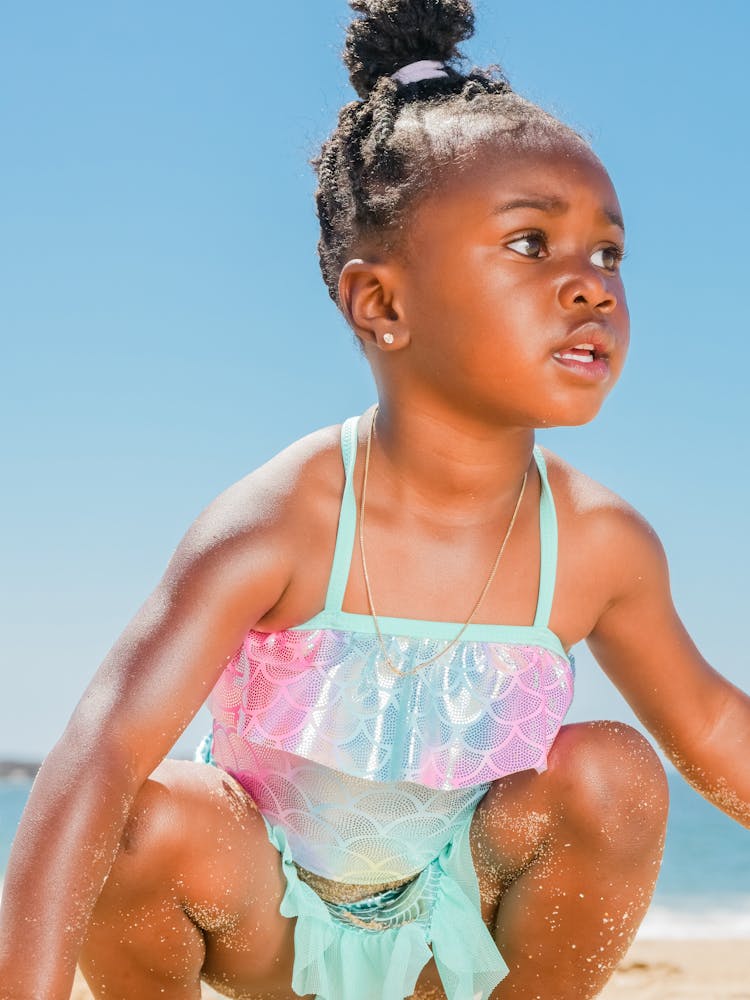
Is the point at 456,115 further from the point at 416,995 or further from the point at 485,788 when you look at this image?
the point at 416,995

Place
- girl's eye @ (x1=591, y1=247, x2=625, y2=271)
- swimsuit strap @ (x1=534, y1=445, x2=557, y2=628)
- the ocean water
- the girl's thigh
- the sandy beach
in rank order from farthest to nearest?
the ocean water
the sandy beach
swimsuit strap @ (x1=534, y1=445, x2=557, y2=628)
girl's eye @ (x1=591, y1=247, x2=625, y2=271)
the girl's thigh

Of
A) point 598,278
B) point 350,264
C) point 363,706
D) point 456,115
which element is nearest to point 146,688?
point 363,706

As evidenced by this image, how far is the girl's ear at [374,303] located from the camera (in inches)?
74.1

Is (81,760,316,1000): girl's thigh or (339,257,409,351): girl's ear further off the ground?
(339,257,409,351): girl's ear

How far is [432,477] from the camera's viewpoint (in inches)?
74.7

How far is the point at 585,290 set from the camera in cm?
173

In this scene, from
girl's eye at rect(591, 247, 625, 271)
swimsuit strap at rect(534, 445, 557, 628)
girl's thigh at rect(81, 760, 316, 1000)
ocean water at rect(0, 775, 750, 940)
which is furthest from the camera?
ocean water at rect(0, 775, 750, 940)

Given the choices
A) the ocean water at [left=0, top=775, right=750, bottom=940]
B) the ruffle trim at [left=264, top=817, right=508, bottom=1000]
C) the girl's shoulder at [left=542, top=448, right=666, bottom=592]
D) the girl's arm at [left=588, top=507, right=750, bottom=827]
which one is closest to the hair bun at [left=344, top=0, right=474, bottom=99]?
the girl's shoulder at [left=542, top=448, right=666, bottom=592]

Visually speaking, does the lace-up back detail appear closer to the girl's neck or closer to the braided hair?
the girl's neck

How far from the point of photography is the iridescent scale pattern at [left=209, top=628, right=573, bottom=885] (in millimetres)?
1894

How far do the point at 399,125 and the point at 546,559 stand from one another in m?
0.70

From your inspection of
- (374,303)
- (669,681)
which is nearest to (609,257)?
(374,303)

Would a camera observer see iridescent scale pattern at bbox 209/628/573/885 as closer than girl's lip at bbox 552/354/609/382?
No

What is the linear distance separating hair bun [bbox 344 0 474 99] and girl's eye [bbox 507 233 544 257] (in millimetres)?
494
